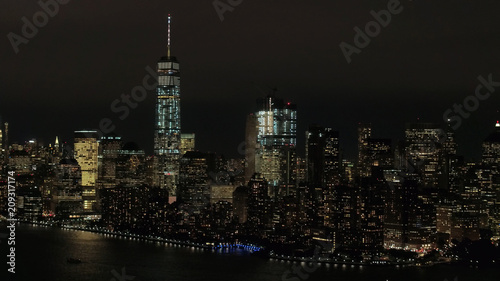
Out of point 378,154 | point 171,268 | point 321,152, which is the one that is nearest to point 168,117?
point 321,152

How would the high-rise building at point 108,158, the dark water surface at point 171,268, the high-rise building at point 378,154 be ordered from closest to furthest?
the dark water surface at point 171,268 → the high-rise building at point 378,154 → the high-rise building at point 108,158

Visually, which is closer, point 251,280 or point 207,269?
point 251,280

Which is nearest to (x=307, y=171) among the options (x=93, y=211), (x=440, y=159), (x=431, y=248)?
(x=440, y=159)

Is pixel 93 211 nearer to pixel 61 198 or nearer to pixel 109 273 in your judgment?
pixel 61 198

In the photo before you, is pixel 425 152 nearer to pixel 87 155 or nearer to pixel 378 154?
pixel 378 154

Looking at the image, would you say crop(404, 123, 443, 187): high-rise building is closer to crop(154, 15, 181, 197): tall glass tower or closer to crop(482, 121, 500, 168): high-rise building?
crop(482, 121, 500, 168): high-rise building

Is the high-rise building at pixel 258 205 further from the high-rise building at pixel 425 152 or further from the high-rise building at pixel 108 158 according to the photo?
the high-rise building at pixel 108 158

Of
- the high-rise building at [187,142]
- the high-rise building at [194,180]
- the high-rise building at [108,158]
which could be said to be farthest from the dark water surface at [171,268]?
the high-rise building at [187,142]
